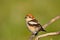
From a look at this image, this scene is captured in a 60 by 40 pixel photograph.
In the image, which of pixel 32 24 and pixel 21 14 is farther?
pixel 21 14

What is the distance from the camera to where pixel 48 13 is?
31.7 ft

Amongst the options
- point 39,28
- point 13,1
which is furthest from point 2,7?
point 39,28

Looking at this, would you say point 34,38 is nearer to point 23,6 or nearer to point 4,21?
point 4,21

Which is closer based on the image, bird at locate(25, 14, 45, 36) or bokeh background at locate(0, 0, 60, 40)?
bird at locate(25, 14, 45, 36)

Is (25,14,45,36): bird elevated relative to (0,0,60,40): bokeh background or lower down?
lower down

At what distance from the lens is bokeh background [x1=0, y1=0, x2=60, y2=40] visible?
8.41 meters

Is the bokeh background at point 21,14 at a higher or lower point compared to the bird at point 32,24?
higher

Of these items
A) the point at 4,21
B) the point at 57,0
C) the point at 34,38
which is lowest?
the point at 34,38

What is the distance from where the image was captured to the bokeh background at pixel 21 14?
27.6ft

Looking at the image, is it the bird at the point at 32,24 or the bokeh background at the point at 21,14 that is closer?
the bird at the point at 32,24

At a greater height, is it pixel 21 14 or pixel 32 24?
pixel 21 14

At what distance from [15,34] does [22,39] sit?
0.27m

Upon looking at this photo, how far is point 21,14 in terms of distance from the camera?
960 cm

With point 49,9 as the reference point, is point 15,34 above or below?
below
